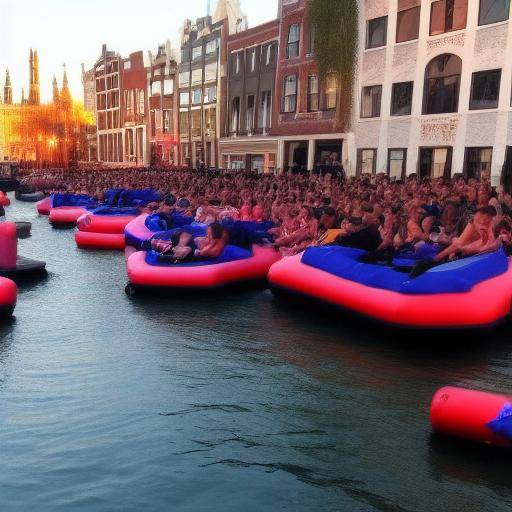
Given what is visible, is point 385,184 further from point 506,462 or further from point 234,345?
point 506,462

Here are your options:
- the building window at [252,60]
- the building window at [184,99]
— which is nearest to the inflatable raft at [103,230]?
the building window at [252,60]

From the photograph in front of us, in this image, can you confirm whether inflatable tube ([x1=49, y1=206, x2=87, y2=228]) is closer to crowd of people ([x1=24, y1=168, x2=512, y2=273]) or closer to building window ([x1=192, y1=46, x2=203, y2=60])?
crowd of people ([x1=24, y1=168, x2=512, y2=273])

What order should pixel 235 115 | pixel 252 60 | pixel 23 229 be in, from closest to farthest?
pixel 23 229 < pixel 252 60 < pixel 235 115

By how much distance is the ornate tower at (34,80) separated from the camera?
90.9 m

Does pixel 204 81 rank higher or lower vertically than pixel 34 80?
lower

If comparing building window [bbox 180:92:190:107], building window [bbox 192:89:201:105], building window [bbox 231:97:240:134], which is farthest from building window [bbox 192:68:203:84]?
building window [bbox 231:97:240:134]

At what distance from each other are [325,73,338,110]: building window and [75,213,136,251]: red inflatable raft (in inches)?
550

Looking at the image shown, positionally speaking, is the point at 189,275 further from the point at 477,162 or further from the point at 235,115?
the point at 235,115

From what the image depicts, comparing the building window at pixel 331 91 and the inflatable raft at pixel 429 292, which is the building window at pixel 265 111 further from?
the inflatable raft at pixel 429 292

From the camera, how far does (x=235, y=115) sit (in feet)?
124

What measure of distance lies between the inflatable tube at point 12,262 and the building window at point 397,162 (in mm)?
16415

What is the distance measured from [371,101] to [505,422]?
23.2 m

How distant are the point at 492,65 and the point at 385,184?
23.1ft

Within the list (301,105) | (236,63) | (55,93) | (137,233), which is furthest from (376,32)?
(55,93)
